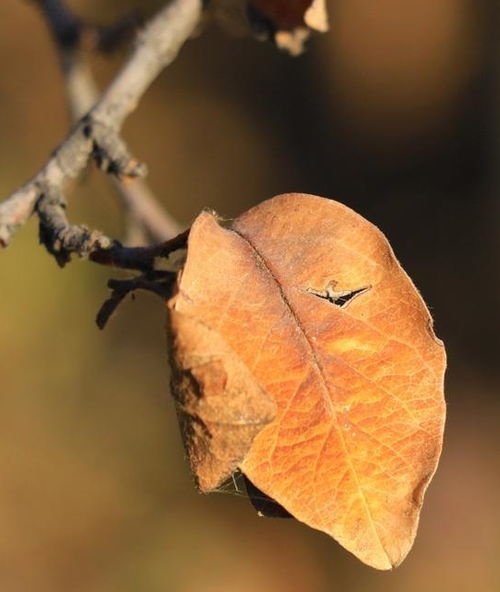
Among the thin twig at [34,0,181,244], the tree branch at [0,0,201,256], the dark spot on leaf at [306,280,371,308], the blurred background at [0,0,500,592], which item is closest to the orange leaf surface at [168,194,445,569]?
the dark spot on leaf at [306,280,371,308]

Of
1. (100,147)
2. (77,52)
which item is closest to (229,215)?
(77,52)

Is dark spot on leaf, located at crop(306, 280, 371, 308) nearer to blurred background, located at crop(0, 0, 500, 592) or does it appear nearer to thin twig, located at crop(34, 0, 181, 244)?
thin twig, located at crop(34, 0, 181, 244)

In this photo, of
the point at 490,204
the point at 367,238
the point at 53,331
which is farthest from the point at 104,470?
the point at 367,238

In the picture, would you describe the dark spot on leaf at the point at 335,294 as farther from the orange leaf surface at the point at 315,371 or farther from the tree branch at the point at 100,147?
the tree branch at the point at 100,147

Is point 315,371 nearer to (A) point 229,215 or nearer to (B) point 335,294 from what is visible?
(B) point 335,294

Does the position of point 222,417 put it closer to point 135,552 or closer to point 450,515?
point 135,552

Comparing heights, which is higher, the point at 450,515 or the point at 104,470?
the point at 104,470
